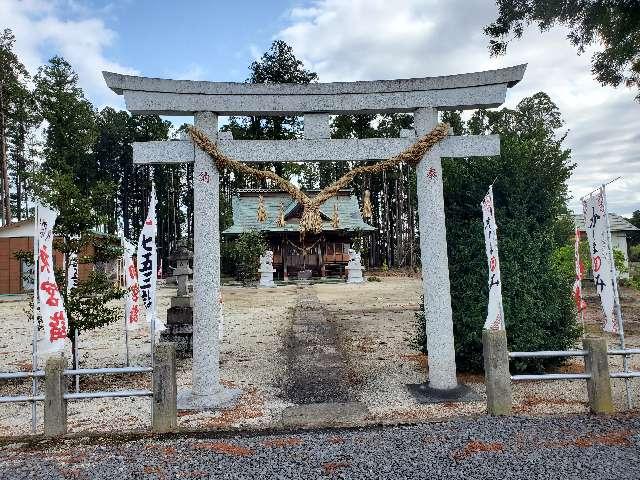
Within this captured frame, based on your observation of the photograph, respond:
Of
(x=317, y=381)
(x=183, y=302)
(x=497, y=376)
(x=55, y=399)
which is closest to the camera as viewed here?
(x=55, y=399)

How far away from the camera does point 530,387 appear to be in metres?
6.18

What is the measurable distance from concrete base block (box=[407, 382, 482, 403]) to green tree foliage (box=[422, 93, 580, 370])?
1.00 metres

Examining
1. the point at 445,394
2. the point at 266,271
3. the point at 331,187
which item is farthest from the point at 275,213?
the point at 445,394

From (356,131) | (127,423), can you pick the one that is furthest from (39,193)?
(356,131)

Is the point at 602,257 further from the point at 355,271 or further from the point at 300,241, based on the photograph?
the point at 300,241

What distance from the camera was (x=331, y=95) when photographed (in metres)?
5.96

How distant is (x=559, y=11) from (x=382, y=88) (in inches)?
150

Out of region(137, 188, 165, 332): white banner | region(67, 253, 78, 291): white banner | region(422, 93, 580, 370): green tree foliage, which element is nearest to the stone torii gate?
region(137, 188, 165, 332): white banner

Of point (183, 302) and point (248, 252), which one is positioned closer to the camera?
point (183, 302)

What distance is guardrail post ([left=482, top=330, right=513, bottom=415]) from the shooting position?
4.79 metres

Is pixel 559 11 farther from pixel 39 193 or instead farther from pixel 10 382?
pixel 10 382

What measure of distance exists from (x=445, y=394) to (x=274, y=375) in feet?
9.42

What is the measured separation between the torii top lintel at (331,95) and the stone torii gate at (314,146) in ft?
0.04

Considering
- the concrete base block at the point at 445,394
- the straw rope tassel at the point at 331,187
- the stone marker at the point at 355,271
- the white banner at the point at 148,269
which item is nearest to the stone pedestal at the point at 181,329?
the white banner at the point at 148,269
